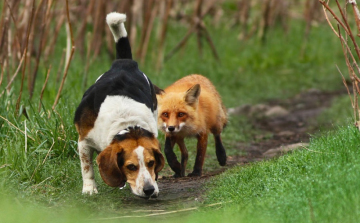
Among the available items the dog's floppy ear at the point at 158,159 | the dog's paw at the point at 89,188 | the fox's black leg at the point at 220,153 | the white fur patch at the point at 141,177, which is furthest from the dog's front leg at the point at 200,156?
the white fur patch at the point at 141,177

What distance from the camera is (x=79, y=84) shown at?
10.2m

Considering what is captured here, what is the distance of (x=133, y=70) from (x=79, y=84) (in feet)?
13.0

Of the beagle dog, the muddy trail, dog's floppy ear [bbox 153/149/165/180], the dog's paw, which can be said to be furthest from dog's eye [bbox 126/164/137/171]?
the dog's paw

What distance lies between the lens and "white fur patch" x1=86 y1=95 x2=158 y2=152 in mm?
5617

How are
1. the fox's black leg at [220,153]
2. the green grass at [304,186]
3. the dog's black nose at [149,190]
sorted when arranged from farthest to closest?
the fox's black leg at [220,153] < the dog's black nose at [149,190] < the green grass at [304,186]

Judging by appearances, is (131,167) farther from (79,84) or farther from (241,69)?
(241,69)

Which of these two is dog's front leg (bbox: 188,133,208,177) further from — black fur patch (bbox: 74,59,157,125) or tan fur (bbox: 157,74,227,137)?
black fur patch (bbox: 74,59,157,125)

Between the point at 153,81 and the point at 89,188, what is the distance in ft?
17.7

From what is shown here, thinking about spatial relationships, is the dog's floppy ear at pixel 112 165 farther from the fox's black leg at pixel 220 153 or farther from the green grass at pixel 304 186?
the fox's black leg at pixel 220 153

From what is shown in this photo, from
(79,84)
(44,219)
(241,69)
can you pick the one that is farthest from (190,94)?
(241,69)

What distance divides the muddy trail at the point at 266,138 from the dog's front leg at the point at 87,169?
38 cm

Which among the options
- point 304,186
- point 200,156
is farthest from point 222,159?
point 304,186

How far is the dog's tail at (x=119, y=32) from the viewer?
6.48m

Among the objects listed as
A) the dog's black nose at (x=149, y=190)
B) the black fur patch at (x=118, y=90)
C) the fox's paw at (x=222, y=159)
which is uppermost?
the black fur patch at (x=118, y=90)
